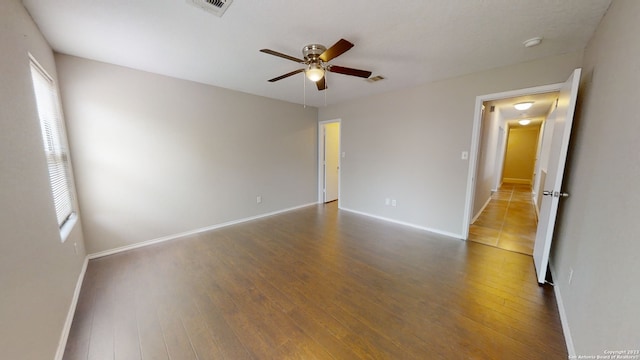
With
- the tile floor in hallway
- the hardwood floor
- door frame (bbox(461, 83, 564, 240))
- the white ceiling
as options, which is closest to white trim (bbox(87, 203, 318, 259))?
the hardwood floor

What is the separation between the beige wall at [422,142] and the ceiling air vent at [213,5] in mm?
3047

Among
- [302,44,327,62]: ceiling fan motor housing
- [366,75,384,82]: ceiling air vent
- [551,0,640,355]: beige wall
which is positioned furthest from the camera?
[366,75,384,82]: ceiling air vent

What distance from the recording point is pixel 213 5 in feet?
5.23

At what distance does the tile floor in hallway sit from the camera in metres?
3.12

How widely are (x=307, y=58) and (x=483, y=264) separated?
10.2 feet

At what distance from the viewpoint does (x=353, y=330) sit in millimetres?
1629

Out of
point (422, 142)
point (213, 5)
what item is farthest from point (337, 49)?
point (422, 142)

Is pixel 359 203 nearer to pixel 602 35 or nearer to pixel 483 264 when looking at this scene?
pixel 483 264

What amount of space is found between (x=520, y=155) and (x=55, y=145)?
12.7 meters

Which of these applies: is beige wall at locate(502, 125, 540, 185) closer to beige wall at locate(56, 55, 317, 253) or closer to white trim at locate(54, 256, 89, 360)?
beige wall at locate(56, 55, 317, 253)

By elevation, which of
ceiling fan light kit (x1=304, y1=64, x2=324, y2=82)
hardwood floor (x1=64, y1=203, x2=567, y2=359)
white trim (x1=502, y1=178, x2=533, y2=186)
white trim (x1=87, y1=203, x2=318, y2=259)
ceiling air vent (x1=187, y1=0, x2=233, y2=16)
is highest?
ceiling air vent (x1=187, y1=0, x2=233, y2=16)

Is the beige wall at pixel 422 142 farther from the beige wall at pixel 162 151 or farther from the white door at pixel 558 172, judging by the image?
the beige wall at pixel 162 151

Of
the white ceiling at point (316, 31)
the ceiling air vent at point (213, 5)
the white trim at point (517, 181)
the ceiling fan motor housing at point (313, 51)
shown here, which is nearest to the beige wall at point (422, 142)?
the white ceiling at point (316, 31)

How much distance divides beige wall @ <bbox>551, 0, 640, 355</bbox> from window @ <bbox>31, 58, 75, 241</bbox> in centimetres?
376
